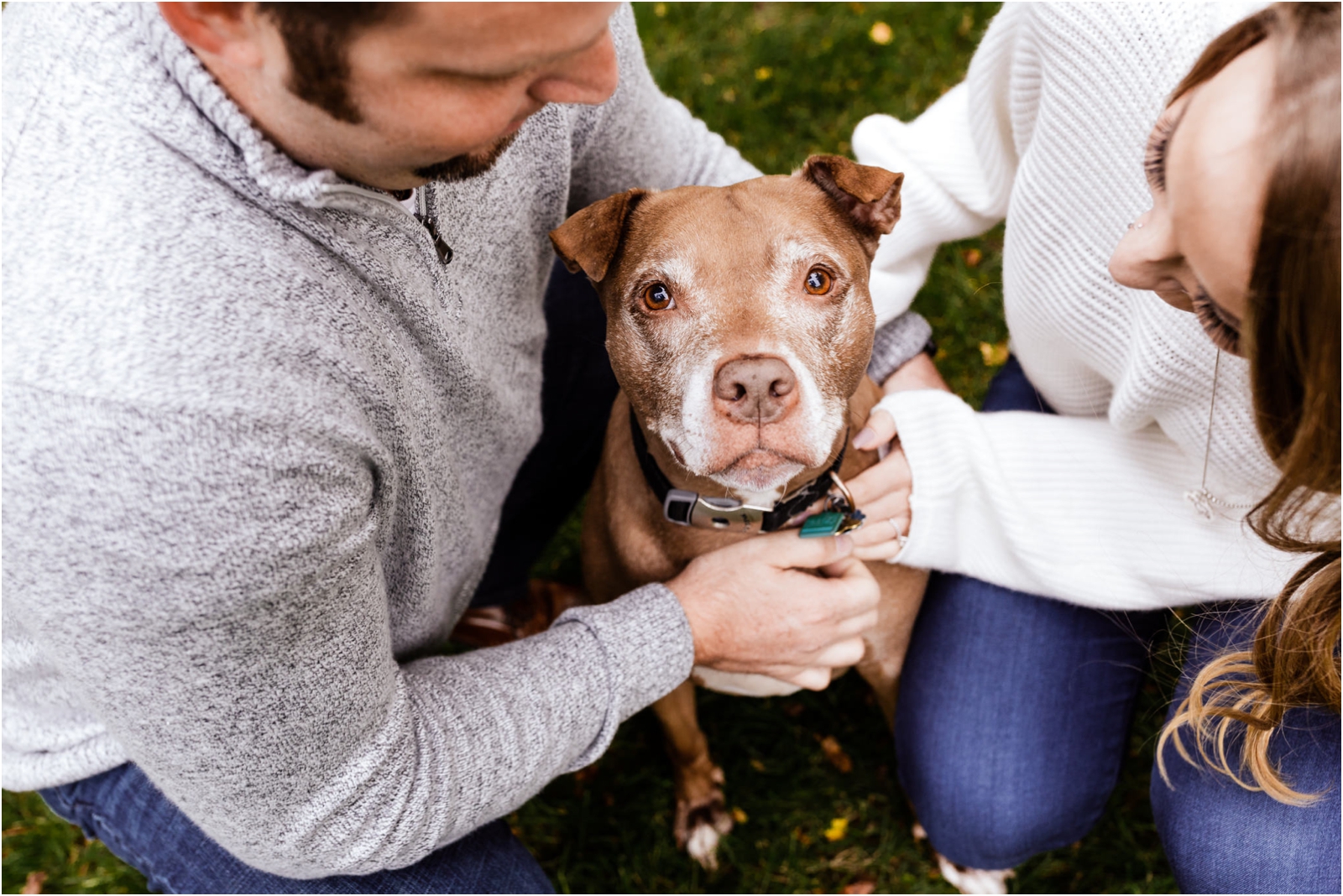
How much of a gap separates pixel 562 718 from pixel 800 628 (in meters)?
0.72

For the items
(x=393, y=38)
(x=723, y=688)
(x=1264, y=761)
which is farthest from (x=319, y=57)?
(x=1264, y=761)

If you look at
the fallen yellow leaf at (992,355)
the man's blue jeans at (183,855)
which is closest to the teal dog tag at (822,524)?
the man's blue jeans at (183,855)

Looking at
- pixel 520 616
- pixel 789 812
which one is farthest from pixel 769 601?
pixel 520 616

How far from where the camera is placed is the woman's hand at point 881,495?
2.81m

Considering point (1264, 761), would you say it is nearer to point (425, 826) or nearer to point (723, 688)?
point (723, 688)

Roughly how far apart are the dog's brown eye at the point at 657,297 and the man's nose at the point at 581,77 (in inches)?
23.0

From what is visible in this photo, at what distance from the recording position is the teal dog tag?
8.86 ft

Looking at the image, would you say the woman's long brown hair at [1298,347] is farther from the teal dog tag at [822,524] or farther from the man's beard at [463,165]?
the man's beard at [463,165]

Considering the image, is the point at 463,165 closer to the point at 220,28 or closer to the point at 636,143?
the point at 220,28

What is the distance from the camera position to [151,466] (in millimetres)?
1579

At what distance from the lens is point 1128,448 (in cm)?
283

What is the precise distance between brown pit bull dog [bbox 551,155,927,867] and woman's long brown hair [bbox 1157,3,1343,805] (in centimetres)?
84

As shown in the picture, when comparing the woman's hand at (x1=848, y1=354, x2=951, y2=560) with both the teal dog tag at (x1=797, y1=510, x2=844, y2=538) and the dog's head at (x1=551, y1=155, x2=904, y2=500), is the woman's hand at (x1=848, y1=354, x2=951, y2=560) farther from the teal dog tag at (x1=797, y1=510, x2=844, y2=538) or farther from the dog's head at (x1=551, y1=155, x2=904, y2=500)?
the dog's head at (x1=551, y1=155, x2=904, y2=500)

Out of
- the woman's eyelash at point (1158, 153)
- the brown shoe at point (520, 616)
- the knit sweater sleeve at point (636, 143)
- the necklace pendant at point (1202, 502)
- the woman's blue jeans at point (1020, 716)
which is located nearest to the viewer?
the woman's eyelash at point (1158, 153)
